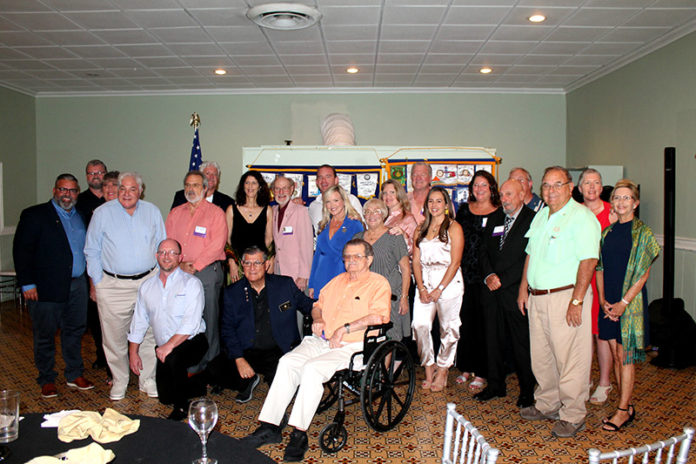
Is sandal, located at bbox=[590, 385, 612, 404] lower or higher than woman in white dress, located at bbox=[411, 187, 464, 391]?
lower

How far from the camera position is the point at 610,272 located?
138 inches

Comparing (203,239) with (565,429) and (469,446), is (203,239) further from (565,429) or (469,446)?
(469,446)

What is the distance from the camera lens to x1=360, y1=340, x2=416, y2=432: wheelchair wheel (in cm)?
313

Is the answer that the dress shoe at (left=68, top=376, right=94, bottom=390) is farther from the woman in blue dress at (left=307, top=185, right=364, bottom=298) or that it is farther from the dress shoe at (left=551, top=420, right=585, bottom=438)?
the dress shoe at (left=551, top=420, right=585, bottom=438)

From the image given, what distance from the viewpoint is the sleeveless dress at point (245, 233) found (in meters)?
4.57

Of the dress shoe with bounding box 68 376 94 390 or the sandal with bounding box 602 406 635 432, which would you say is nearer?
the sandal with bounding box 602 406 635 432

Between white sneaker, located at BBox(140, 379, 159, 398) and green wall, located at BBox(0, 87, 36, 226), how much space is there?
551 cm

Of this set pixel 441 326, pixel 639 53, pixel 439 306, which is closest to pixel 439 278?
pixel 439 306

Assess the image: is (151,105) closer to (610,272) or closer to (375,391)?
(375,391)

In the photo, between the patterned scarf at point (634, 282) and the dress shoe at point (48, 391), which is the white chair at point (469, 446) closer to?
the patterned scarf at point (634, 282)

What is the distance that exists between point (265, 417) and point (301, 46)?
14.2 feet

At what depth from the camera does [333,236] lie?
13.8 feet

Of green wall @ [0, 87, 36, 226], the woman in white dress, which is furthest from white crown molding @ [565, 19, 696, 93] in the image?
green wall @ [0, 87, 36, 226]

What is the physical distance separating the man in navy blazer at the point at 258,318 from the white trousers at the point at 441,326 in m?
1.05
